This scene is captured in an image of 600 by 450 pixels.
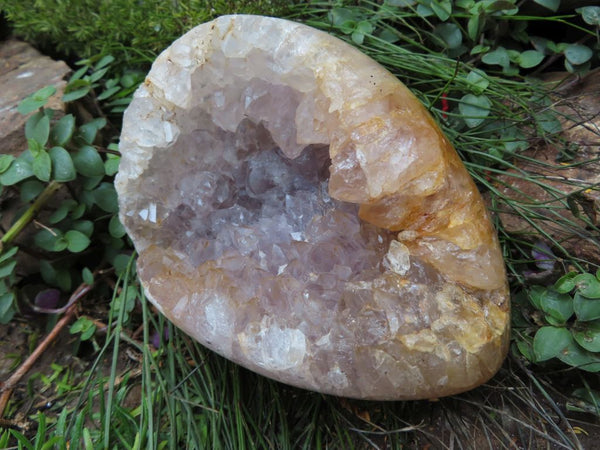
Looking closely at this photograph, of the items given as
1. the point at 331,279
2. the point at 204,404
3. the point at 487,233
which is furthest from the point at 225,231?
the point at 487,233

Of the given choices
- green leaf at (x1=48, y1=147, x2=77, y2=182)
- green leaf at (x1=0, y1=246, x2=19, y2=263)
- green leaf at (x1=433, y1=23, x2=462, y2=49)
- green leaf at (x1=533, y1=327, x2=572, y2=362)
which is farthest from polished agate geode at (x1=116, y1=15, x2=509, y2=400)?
green leaf at (x1=433, y1=23, x2=462, y2=49)

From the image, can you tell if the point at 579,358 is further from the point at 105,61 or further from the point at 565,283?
the point at 105,61

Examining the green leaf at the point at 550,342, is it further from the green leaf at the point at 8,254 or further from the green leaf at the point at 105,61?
the green leaf at the point at 105,61

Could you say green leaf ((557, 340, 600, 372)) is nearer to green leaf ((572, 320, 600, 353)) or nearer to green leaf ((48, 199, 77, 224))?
green leaf ((572, 320, 600, 353))

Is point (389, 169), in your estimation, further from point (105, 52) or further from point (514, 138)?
point (105, 52)

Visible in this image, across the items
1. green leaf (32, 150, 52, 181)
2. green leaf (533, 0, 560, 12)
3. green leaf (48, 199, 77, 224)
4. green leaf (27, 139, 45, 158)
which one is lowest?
green leaf (48, 199, 77, 224)

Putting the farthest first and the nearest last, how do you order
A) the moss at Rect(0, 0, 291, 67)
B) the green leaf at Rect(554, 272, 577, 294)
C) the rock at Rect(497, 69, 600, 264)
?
the moss at Rect(0, 0, 291, 67), the rock at Rect(497, 69, 600, 264), the green leaf at Rect(554, 272, 577, 294)

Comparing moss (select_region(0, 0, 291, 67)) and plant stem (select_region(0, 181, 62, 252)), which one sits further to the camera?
moss (select_region(0, 0, 291, 67))
